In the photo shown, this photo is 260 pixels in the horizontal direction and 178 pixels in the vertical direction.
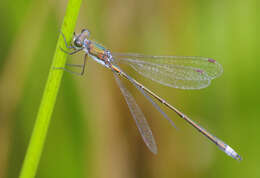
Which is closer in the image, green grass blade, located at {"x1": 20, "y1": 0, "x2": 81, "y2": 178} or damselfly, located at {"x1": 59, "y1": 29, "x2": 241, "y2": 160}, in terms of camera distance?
green grass blade, located at {"x1": 20, "y1": 0, "x2": 81, "y2": 178}

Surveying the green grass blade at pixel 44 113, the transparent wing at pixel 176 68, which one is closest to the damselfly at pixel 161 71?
the transparent wing at pixel 176 68

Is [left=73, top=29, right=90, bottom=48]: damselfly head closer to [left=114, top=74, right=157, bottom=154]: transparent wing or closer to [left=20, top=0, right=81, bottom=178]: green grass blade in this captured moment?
[left=114, top=74, right=157, bottom=154]: transparent wing

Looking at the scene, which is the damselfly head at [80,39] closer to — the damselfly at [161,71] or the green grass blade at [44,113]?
the damselfly at [161,71]

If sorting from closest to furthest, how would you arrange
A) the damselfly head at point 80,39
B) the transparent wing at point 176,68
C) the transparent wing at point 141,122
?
the damselfly head at point 80,39 < the transparent wing at point 141,122 < the transparent wing at point 176,68

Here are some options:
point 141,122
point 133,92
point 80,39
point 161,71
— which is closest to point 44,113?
point 80,39

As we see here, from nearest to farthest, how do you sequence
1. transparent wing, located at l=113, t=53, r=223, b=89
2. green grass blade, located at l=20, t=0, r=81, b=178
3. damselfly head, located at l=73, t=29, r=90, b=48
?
green grass blade, located at l=20, t=0, r=81, b=178 → damselfly head, located at l=73, t=29, r=90, b=48 → transparent wing, located at l=113, t=53, r=223, b=89

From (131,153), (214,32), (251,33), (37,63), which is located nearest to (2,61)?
(37,63)

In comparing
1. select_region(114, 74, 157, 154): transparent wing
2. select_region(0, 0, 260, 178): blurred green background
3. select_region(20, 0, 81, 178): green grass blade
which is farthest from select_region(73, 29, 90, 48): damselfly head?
select_region(20, 0, 81, 178): green grass blade
